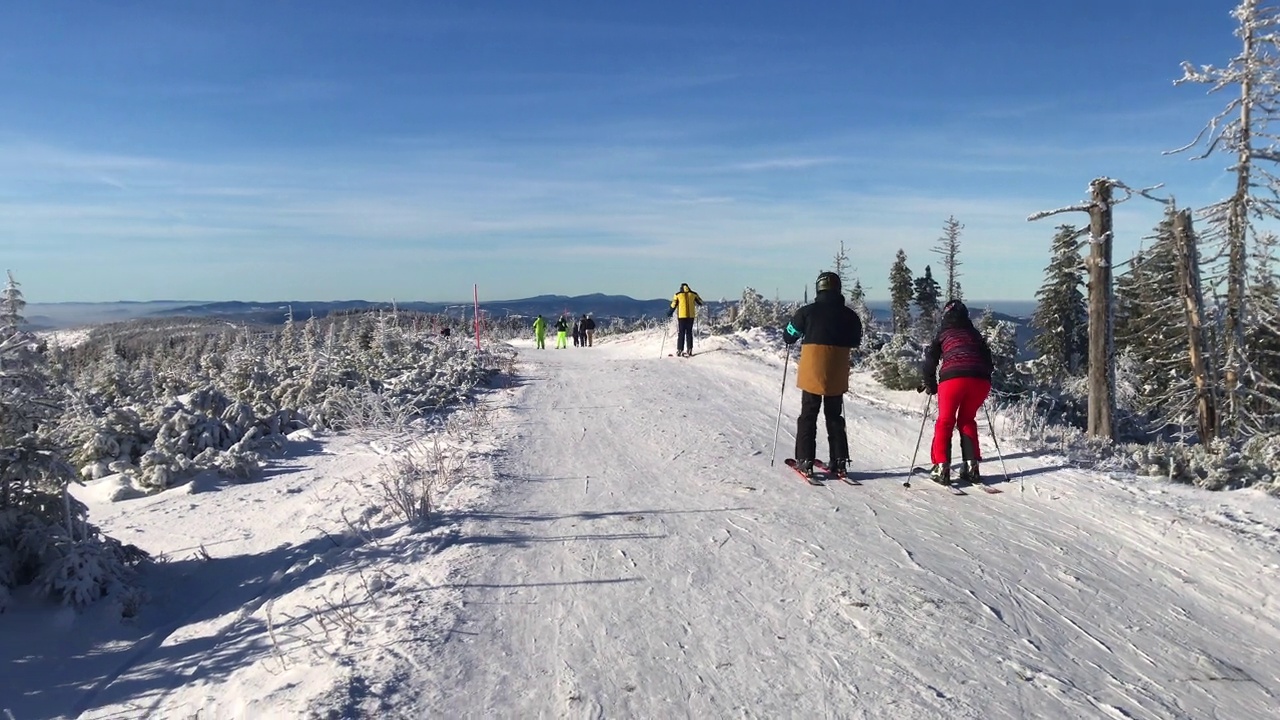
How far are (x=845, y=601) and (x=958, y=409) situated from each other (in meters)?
3.99

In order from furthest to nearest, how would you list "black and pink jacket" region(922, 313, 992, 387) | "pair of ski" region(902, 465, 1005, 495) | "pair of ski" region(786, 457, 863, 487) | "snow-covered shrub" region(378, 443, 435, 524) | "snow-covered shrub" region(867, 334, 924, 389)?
"snow-covered shrub" region(867, 334, 924, 389) → "pair of ski" region(786, 457, 863, 487) → "black and pink jacket" region(922, 313, 992, 387) → "pair of ski" region(902, 465, 1005, 495) → "snow-covered shrub" region(378, 443, 435, 524)

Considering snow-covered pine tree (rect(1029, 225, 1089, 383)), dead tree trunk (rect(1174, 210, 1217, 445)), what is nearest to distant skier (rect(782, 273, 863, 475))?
dead tree trunk (rect(1174, 210, 1217, 445))

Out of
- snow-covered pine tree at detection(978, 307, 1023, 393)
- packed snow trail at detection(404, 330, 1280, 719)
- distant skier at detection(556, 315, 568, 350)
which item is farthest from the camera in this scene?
distant skier at detection(556, 315, 568, 350)

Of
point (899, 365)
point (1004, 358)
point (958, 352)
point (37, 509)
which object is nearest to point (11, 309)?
point (37, 509)

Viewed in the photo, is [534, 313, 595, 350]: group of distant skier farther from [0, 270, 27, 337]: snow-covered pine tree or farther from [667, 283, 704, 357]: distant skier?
[0, 270, 27, 337]: snow-covered pine tree

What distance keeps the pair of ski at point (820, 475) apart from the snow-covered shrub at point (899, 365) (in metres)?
8.51

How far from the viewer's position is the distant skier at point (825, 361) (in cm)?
807

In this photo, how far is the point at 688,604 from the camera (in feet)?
16.0

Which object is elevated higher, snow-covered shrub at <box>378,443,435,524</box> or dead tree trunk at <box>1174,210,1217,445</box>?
dead tree trunk at <box>1174,210,1217,445</box>

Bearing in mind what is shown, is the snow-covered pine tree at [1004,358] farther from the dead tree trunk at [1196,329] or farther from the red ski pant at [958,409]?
the red ski pant at [958,409]

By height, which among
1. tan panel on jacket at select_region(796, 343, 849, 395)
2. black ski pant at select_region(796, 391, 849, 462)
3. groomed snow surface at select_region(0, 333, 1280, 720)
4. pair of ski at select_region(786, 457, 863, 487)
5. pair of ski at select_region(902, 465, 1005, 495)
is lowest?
groomed snow surface at select_region(0, 333, 1280, 720)

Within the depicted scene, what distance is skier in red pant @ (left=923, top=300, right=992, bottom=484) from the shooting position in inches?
314

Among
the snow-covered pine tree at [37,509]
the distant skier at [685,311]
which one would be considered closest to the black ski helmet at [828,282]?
the snow-covered pine tree at [37,509]

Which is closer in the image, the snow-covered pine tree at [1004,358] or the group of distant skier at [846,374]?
the group of distant skier at [846,374]
